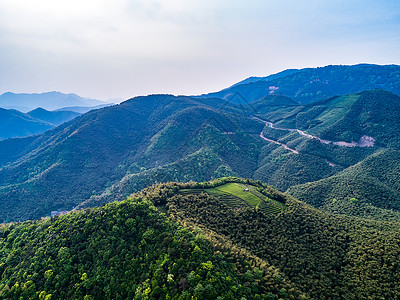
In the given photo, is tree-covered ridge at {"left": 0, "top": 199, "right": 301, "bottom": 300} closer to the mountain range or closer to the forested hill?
the mountain range

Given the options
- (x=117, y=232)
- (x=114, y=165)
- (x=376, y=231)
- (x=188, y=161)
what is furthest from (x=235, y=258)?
(x=114, y=165)

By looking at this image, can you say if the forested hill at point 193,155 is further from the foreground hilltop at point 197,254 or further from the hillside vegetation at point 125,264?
the hillside vegetation at point 125,264

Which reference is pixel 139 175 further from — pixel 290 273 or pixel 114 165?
pixel 290 273

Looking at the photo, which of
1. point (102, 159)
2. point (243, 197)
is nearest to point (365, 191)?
point (243, 197)

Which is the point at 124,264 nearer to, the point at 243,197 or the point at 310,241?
the point at 243,197

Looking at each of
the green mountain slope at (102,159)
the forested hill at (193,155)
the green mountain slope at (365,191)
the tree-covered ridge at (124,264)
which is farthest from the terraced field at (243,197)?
the green mountain slope at (102,159)

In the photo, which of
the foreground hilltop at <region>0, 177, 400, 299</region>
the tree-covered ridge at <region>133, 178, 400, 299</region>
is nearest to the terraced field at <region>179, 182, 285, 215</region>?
the foreground hilltop at <region>0, 177, 400, 299</region>
